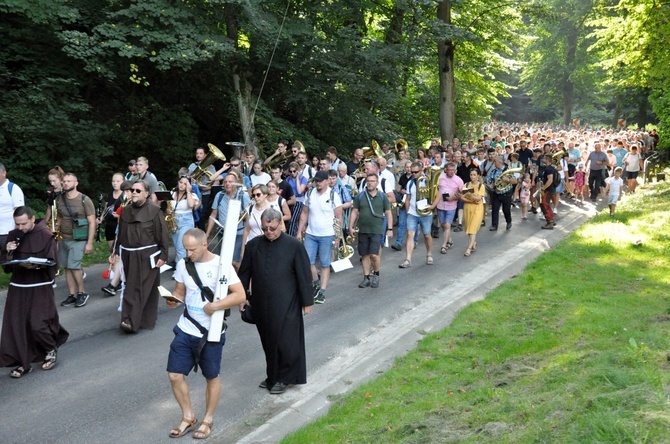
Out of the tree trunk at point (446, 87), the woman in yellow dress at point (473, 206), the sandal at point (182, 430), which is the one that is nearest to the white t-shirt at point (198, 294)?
the sandal at point (182, 430)

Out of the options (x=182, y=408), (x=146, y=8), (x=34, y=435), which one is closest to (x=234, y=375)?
(x=182, y=408)

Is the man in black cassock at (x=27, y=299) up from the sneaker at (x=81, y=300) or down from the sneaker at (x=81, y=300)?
up

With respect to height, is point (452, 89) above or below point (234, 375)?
above

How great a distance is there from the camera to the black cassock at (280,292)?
6.70 meters

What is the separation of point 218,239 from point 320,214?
4523 millimetres

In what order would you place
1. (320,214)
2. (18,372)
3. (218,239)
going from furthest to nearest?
(218,239)
(320,214)
(18,372)

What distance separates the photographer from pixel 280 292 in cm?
670

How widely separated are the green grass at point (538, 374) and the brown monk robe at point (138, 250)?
10.8 feet

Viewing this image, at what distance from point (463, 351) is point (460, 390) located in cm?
131

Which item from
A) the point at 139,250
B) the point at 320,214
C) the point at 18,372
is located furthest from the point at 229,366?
the point at 320,214

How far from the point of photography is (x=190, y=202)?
35.2ft

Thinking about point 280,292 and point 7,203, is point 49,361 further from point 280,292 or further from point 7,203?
point 7,203

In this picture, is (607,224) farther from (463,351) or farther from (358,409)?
(358,409)

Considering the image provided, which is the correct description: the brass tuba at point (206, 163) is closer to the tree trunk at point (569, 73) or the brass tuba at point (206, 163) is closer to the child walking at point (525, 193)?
the child walking at point (525, 193)
